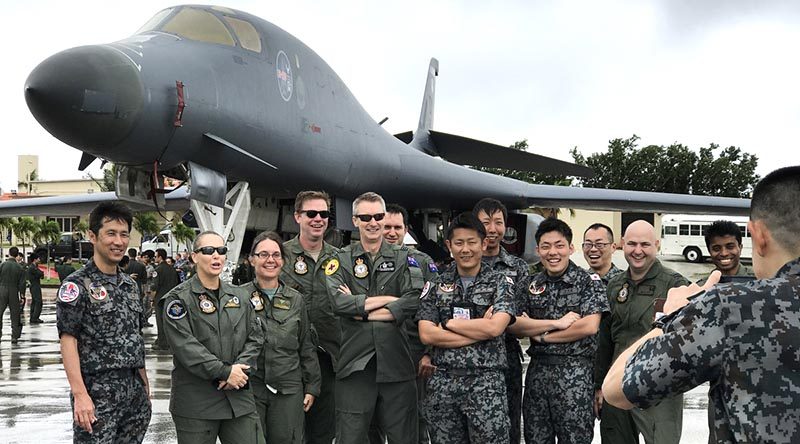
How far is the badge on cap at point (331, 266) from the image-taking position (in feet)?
17.0

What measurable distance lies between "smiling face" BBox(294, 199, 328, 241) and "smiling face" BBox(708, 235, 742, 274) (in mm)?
2798

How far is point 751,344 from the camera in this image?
2.13 meters

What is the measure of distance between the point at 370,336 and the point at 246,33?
4137mm

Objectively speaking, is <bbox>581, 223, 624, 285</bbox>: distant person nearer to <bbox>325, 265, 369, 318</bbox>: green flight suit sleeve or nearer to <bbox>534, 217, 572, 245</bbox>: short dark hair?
<bbox>534, 217, 572, 245</bbox>: short dark hair

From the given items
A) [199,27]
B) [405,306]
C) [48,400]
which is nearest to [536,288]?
[405,306]

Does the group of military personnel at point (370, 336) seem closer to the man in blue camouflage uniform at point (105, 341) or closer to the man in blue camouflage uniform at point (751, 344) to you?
the man in blue camouflage uniform at point (105, 341)

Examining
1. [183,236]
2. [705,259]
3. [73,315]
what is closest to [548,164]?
[73,315]

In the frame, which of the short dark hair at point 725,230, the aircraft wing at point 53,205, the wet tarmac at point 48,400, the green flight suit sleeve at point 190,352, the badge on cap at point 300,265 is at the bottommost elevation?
the wet tarmac at point 48,400

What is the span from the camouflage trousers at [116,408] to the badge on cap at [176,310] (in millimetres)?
393

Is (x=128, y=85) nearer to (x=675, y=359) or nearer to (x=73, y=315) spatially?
(x=73, y=315)

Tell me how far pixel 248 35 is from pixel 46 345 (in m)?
8.04

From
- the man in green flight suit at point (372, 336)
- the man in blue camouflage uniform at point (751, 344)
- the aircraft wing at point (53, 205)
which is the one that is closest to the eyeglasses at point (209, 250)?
the man in green flight suit at point (372, 336)

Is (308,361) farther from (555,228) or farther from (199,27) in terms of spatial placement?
(199,27)

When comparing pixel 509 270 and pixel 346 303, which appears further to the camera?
pixel 509 270
